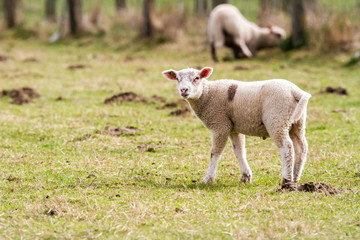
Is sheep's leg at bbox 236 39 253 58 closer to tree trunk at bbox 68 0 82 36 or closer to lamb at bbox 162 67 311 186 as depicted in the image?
tree trunk at bbox 68 0 82 36

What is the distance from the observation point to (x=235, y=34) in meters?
17.5

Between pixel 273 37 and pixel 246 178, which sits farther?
pixel 273 37

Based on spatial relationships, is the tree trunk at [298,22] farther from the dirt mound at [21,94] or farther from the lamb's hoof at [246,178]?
the lamb's hoof at [246,178]

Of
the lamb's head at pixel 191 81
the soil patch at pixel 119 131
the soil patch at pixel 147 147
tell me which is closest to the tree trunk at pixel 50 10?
the soil patch at pixel 119 131

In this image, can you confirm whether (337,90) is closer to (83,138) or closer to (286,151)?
(83,138)

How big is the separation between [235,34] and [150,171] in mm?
10787

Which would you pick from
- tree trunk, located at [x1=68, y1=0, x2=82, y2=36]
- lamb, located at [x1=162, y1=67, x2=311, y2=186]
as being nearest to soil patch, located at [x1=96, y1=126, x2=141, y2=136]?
lamb, located at [x1=162, y1=67, x2=311, y2=186]

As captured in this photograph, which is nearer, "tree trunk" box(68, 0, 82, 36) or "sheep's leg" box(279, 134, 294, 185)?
"sheep's leg" box(279, 134, 294, 185)

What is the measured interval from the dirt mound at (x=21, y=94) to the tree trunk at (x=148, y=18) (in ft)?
30.1

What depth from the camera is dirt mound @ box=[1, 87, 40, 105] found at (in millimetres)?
12220

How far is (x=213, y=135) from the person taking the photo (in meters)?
6.98

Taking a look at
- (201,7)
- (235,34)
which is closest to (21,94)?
(235,34)

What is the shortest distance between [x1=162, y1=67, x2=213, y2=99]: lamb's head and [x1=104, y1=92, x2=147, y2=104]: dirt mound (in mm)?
5062

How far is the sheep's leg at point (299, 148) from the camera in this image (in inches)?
264
